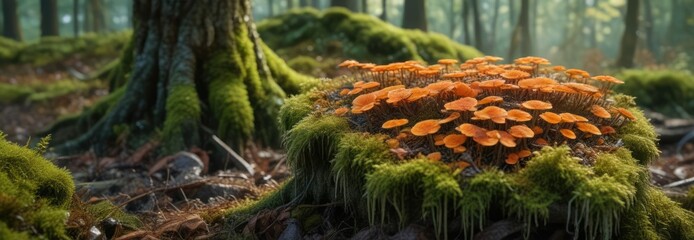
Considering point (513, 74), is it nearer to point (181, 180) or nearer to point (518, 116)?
point (518, 116)

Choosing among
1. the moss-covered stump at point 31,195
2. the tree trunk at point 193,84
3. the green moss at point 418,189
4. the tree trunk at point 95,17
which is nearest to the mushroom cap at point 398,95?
the green moss at point 418,189

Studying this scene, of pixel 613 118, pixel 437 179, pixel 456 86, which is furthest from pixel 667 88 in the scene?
pixel 437 179

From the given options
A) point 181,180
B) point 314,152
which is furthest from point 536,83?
point 181,180

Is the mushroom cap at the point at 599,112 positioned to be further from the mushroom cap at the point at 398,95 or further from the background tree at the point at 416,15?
the background tree at the point at 416,15

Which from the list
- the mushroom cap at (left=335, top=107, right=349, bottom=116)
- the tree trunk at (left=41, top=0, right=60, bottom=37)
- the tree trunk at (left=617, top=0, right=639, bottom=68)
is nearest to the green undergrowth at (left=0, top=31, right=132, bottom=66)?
the tree trunk at (left=41, top=0, right=60, bottom=37)

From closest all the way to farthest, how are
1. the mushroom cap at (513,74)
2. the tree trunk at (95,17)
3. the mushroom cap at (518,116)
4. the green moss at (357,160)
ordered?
the mushroom cap at (518,116), the green moss at (357,160), the mushroom cap at (513,74), the tree trunk at (95,17)

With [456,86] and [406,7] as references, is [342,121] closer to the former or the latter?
[456,86]
